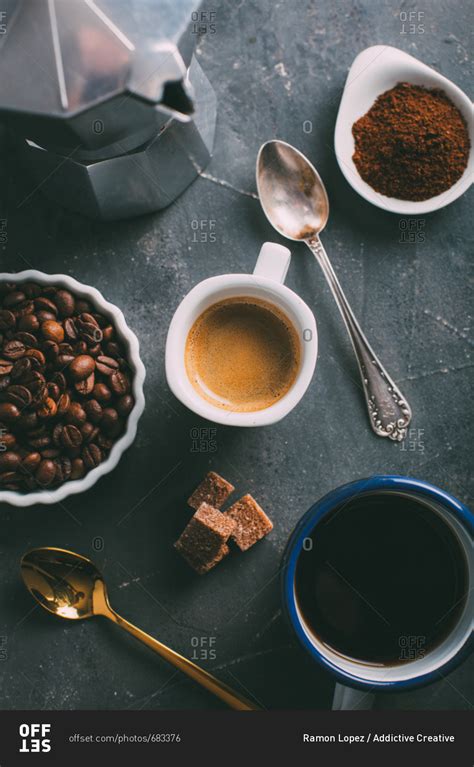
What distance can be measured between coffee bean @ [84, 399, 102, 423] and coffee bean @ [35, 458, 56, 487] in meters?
0.09

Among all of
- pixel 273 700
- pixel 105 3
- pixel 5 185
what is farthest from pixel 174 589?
pixel 105 3

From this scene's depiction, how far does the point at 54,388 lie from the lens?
1.04m

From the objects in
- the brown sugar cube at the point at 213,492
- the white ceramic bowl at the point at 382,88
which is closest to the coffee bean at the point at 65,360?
the brown sugar cube at the point at 213,492

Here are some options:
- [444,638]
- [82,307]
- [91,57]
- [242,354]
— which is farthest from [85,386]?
[444,638]

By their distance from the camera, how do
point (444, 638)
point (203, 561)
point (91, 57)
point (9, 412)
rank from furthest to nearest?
point (203, 561)
point (9, 412)
point (444, 638)
point (91, 57)

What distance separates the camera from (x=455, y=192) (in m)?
1.16

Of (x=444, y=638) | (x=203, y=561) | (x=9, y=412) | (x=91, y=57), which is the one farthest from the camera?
(x=203, y=561)

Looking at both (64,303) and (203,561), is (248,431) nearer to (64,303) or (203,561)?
(203,561)

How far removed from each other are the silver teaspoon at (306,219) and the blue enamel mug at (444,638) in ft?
0.95

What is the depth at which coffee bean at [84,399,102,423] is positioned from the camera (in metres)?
1.05

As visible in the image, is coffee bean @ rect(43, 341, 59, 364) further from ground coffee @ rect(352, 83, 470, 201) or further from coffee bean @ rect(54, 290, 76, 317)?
ground coffee @ rect(352, 83, 470, 201)

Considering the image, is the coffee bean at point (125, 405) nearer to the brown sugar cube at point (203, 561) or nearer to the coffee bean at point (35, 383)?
the coffee bean at point (35, 383)

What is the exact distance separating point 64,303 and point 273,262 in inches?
12.8

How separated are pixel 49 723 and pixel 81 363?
1.97 feet
